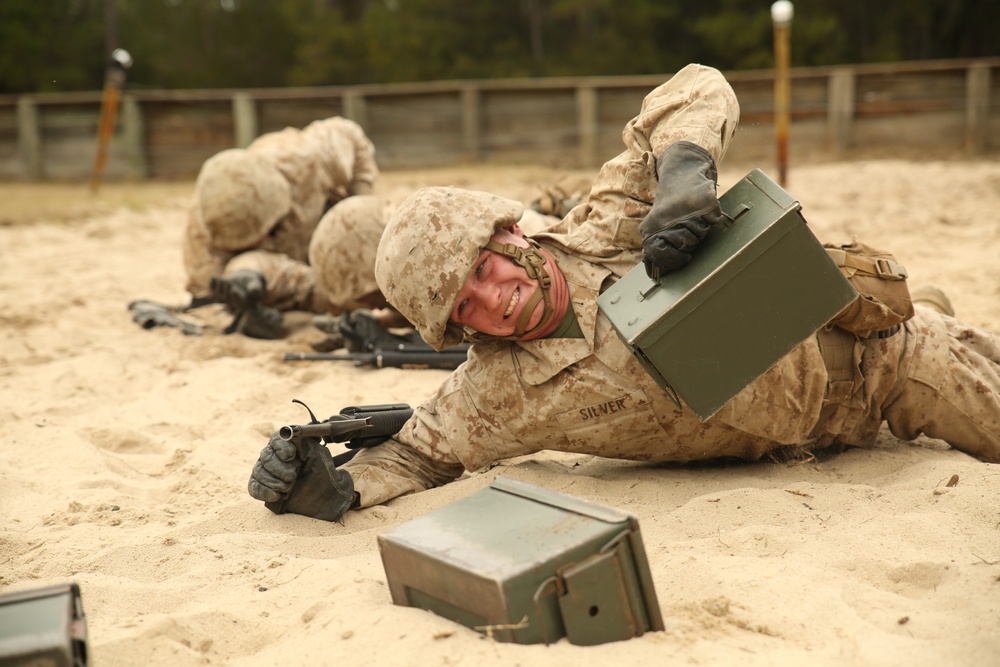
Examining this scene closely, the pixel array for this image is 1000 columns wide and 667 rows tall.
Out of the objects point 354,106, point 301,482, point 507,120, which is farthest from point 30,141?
point 301,482

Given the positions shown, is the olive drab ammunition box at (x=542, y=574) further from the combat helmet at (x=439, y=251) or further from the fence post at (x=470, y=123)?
the fence post at (x=470, y=123)

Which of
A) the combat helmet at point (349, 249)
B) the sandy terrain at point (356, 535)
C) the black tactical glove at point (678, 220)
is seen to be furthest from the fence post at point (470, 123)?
the black tactical glove at point (678, 220)

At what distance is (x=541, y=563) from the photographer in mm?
2160

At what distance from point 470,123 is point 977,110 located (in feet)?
19.4

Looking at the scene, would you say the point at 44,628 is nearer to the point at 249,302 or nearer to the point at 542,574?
the point at 542,574

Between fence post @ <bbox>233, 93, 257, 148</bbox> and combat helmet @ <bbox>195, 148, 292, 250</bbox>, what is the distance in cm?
715

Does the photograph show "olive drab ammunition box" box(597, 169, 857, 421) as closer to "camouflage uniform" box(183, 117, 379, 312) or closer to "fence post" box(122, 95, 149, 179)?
"camouflage uniform" box(183, 117, 379, 312)

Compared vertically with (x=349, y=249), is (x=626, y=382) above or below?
below

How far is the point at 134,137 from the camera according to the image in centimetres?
1370

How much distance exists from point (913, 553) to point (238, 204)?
4.80 meters

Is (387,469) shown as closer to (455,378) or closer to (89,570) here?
(455,378)

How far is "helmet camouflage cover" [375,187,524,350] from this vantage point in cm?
312

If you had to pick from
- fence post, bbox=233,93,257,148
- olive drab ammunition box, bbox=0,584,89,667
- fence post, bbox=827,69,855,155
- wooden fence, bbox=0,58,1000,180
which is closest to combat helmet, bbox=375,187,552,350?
olive drab ammunition box, bbox=0,584,89,667

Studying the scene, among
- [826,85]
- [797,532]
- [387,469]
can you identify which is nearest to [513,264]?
[387,469]
